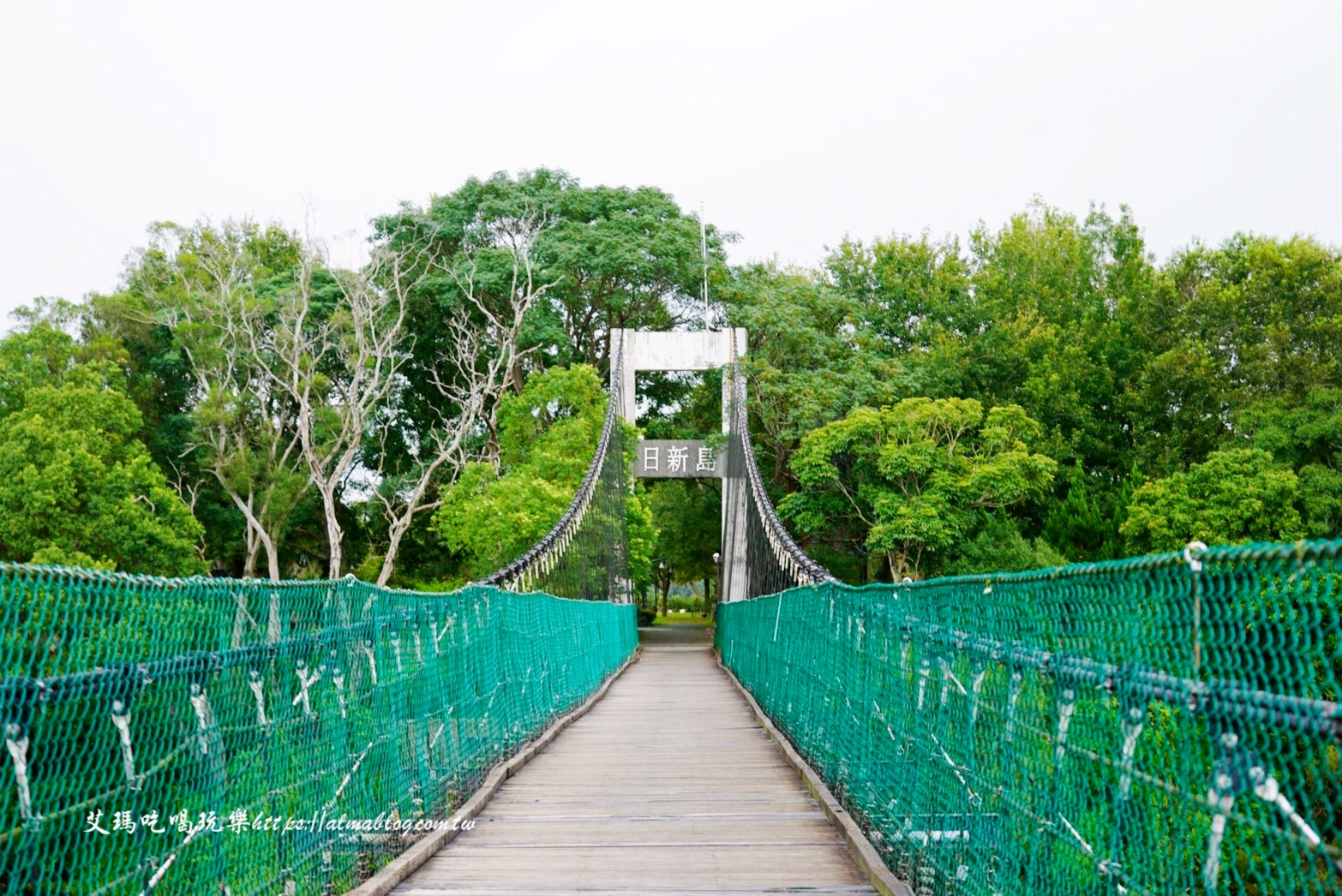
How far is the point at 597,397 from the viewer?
2466 cm

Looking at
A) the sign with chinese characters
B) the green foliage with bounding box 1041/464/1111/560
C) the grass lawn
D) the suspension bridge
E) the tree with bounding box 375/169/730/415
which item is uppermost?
the tree with bounding box 375/169/730/415

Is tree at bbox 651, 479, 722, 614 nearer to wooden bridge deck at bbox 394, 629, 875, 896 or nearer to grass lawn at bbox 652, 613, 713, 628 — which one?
grass lawn at bbox 652, 613, 713, 628

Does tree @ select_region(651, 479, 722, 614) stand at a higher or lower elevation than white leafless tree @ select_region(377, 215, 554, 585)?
lower

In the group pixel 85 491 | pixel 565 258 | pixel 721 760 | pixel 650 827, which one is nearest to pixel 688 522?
pixel 565 258

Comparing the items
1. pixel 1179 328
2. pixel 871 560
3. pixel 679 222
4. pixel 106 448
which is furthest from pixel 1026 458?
pixel 106 448

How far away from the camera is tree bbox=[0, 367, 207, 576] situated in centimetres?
2128

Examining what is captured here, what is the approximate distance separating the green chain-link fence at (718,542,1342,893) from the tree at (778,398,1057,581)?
744 inches

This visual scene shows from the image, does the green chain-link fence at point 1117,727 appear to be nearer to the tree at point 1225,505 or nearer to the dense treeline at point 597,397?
the dense treeline at point 597,397

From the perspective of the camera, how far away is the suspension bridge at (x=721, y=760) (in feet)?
6.21

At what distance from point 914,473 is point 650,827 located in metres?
19.2

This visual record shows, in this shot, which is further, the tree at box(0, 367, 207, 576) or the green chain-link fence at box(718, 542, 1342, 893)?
the tree at box(0, 367, 207, 576)

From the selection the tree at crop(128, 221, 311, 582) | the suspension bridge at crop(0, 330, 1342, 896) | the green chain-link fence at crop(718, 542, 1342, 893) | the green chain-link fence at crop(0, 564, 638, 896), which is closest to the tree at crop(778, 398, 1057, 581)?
the tree at crop(128, 221, 311, 582)

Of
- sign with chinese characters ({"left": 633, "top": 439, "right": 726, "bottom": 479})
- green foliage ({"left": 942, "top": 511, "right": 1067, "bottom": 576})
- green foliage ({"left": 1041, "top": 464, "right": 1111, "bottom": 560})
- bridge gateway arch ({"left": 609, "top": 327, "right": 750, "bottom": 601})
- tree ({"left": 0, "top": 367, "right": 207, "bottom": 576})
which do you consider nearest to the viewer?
tree ({"left": 0, "top": 367, "right": 207, "bottom": 576})

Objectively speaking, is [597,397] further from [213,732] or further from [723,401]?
[213,732]
